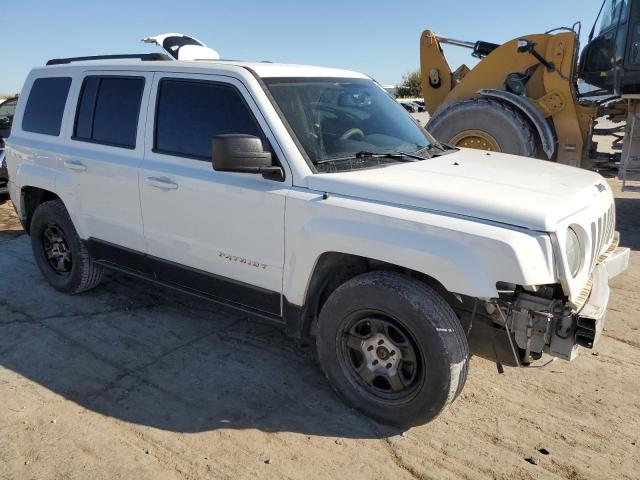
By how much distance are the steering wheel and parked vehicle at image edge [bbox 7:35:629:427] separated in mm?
17

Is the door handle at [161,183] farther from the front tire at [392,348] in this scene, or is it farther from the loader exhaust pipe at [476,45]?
the loader exhaust pipe at [476,45]

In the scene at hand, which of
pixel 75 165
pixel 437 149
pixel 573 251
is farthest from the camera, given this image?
pixel 75 165

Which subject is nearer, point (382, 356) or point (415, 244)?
point (415, 244)

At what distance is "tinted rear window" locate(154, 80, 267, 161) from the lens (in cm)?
348

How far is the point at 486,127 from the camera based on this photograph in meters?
7.75

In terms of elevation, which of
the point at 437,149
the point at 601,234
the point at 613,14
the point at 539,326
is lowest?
the point at 539,326

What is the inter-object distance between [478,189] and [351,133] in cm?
102

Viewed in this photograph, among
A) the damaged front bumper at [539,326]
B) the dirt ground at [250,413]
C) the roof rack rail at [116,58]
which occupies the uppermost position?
the roof rack rail at [116,58]

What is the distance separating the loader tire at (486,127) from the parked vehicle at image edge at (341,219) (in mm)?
3808

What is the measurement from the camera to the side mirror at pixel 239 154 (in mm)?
3029

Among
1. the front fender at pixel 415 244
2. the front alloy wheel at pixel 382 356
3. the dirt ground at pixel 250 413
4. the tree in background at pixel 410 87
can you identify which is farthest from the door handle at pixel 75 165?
the tree in background at pixel 410 87

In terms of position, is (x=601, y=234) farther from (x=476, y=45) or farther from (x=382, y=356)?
(x=476, y=45)

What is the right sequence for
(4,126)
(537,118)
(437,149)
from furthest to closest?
(4,126) → (537,118) → (437,149)

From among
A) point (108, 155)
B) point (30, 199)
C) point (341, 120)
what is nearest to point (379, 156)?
point (341, 120)
